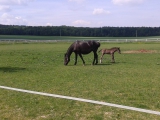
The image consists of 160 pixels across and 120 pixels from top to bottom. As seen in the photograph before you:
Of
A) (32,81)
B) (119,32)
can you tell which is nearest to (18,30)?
(119,32)

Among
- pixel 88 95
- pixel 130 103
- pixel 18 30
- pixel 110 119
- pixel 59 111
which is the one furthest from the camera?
pixel 18 30

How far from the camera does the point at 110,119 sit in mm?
6480

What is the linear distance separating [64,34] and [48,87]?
141m

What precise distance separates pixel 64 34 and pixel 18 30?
24.5m

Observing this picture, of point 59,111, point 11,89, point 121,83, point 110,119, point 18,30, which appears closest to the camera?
point 110,119

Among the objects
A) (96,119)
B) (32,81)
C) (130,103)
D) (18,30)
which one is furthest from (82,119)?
(18,30)

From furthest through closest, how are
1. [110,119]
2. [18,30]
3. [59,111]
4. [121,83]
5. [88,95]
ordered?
[18,30]
[121,83]
[88,95]
[59,111]
[110,119]

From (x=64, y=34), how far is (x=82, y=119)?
14504 cm

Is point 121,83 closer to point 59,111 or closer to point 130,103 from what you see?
point 130,103

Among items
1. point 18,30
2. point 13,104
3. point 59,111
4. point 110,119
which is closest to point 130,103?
point 110,119

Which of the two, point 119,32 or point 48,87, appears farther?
point 119,32

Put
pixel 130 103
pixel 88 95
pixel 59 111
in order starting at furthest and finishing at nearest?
pixel 88 95
pixel 130 103
pixel 59 111

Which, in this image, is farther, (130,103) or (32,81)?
(32,81)

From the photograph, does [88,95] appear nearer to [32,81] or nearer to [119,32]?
[32,81]
